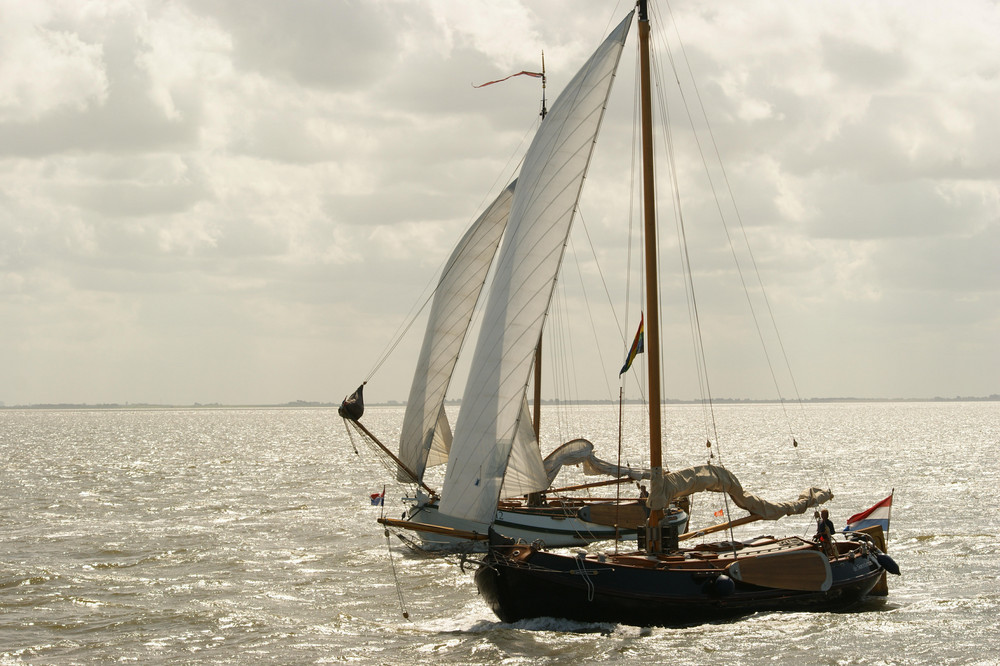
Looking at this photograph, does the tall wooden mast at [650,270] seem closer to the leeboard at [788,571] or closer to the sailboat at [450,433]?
the leeboard at [788,571]

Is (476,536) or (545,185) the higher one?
(545,185)

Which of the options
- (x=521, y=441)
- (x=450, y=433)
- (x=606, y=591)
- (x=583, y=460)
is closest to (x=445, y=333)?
(x=450, y=433)

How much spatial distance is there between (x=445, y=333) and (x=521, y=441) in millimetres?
11820

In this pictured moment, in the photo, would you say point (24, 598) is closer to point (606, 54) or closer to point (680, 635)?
point (680, 635)

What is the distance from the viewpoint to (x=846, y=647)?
20406mm

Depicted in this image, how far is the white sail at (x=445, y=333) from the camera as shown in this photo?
34.0 m

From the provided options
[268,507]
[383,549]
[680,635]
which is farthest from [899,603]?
[268,507]

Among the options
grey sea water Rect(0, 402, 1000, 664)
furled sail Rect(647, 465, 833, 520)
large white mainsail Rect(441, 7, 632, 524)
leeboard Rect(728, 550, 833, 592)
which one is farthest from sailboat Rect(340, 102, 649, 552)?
leeboard Rect(728, 550, 833, 592)

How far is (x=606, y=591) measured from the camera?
20.6m

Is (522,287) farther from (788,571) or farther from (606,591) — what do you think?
(788,571)

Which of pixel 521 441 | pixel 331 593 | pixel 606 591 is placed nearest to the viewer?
pixel 606 591

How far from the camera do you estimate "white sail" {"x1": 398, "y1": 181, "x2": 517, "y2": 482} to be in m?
34.0

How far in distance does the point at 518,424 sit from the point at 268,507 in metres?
28.5

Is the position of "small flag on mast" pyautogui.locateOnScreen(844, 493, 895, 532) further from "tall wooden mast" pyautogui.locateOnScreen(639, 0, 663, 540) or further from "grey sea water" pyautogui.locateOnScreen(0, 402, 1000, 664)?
"tall wooden mast" pyautogui.locateOnScreen(639, 0, 663, 540)
